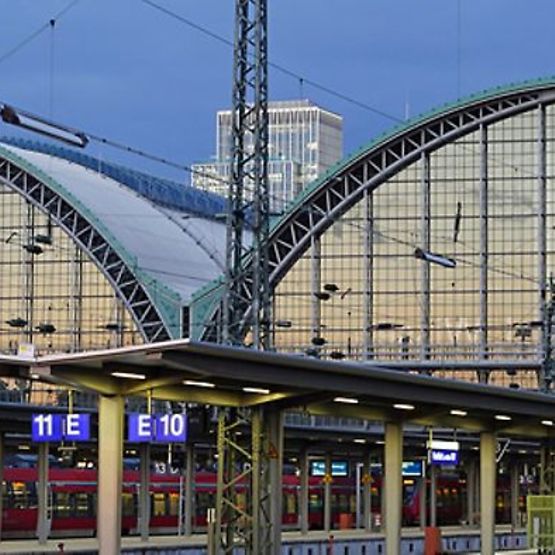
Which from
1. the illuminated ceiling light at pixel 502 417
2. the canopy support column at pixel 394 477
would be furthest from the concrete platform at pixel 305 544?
the illuminated ceiling light at pixel 502 417

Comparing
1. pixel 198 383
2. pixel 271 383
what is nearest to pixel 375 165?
pixel 271 383

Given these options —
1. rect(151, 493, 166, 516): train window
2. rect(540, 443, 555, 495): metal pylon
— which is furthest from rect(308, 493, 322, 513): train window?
rect(540, 443, 555, 495): metal pylon

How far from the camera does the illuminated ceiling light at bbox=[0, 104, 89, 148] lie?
43844 mm

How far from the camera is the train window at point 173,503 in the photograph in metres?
78.4

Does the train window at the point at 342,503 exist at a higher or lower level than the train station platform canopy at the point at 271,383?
lower

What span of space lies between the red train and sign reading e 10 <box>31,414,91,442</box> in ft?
52.2

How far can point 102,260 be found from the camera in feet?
325

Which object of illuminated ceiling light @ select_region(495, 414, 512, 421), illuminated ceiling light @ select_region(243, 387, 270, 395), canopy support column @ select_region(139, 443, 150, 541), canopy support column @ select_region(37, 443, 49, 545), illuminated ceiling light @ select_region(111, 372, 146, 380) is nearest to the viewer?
illuminated ceiling light @ select_region(111, 372, 146, 380)

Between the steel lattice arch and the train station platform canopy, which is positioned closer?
the train station platform canopy

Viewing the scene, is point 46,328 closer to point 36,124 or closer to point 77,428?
point 77,428

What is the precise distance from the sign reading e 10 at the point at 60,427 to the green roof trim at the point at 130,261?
43877 mm

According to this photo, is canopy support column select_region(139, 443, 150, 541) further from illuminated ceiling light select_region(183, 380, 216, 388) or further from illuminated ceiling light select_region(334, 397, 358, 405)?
illuminated ceiling light select_region(183, 380, 216, 388)

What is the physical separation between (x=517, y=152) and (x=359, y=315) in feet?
40.9

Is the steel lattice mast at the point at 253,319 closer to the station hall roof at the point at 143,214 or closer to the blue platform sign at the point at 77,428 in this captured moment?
the blue platform sign at the point at 77,428
